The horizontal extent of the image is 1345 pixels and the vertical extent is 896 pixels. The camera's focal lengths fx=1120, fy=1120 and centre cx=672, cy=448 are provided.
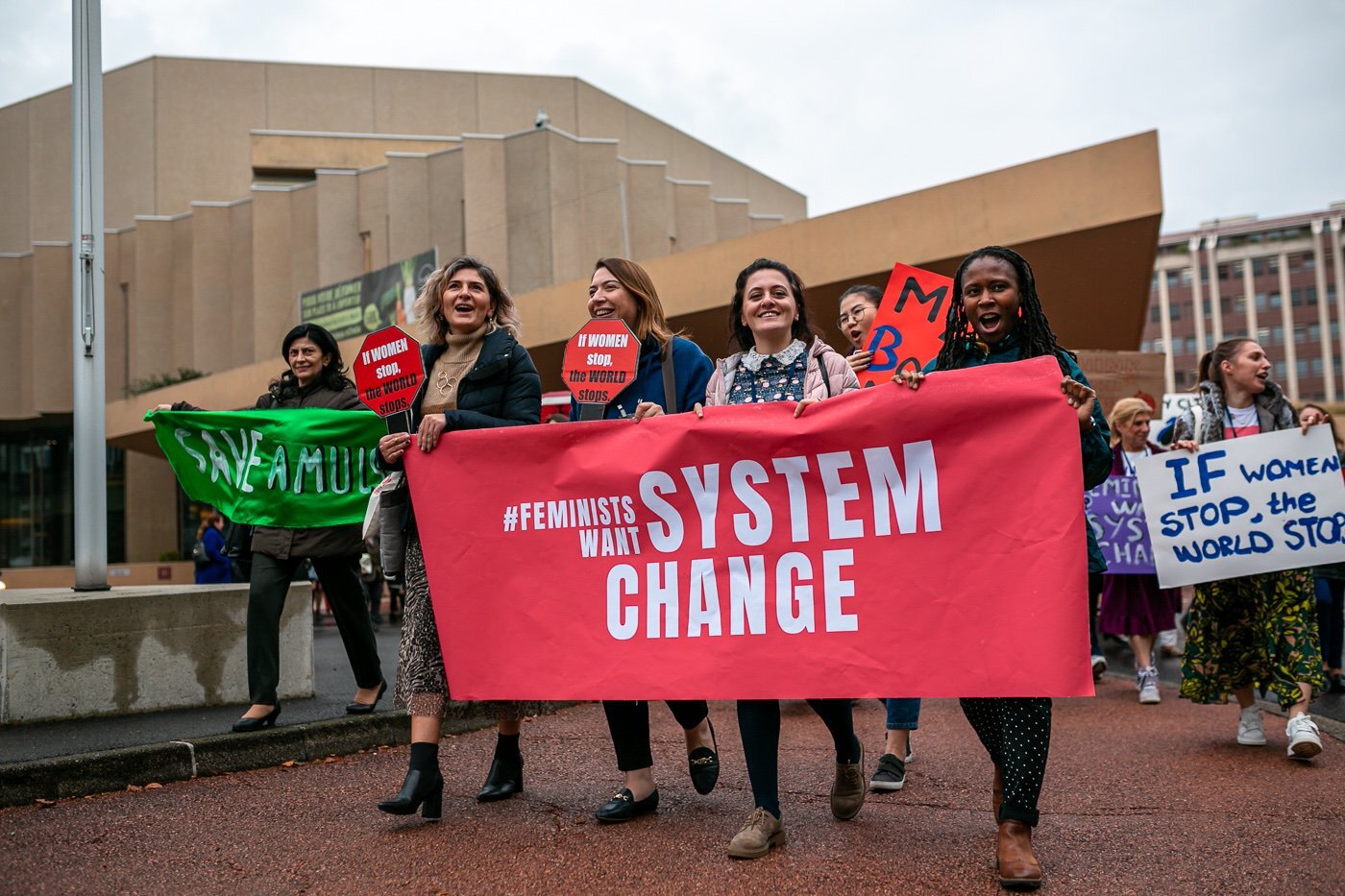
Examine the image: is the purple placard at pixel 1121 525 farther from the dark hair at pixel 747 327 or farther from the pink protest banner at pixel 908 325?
the dark hair at pixel 747 327

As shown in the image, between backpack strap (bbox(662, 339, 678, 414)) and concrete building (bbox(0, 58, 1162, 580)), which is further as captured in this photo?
concrete building (bbox(0, 58, 1162, 580))

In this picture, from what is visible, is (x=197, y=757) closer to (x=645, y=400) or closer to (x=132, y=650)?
(x=132, y=650)

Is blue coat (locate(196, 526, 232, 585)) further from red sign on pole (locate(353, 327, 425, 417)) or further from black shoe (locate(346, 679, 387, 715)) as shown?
red sign on pole (locate(353, 327, 425, 417))

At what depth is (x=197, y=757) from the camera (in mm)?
4918

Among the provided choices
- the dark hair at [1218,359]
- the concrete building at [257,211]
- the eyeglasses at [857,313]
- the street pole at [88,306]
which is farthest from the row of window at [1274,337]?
the street pole at [88,306]

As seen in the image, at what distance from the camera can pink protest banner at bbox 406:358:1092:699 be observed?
3355mm

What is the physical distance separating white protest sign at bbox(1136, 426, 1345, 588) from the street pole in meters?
5.86

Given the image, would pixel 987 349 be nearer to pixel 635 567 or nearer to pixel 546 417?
pixel 635 567

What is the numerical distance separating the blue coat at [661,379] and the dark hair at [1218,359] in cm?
287

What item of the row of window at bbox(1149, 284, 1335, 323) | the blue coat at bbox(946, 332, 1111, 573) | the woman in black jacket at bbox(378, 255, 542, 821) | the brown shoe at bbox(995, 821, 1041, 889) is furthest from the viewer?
the row of window at bbox(1149, 284, 1335, 323)

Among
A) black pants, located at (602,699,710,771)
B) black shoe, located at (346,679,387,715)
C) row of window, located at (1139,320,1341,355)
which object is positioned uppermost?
row of window, located at (1139,320,1341,355)

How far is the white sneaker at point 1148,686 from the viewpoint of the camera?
277 inches

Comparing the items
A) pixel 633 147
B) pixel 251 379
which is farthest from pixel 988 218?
pixel 633 147

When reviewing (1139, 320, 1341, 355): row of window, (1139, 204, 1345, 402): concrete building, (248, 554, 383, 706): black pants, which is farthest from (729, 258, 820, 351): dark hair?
(1139, 204, 1345, 402): concrete building
